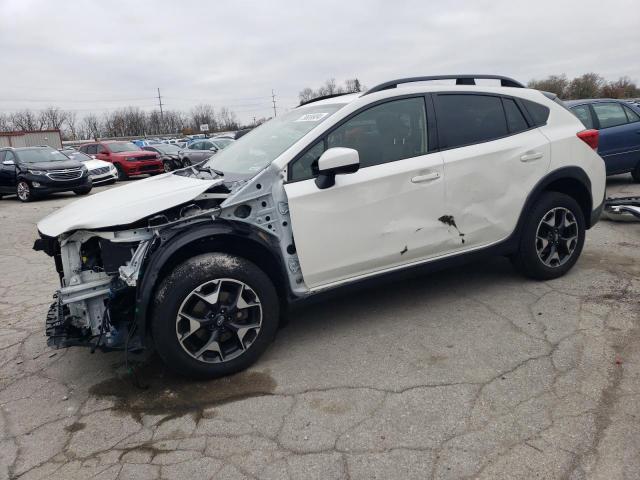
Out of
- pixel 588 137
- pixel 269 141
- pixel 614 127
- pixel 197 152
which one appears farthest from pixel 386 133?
pixel 197 152

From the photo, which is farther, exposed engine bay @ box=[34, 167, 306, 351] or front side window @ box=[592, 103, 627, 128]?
front side window @ box=[592, 103, 627, 128]

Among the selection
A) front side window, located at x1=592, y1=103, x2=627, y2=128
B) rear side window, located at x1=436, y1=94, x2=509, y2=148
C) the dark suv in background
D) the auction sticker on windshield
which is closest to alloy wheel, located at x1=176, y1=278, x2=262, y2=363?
the auction sticker on windshield

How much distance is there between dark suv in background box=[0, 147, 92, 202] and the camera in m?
13.3

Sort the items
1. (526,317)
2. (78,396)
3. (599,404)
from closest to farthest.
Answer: (599,404) → (78,396) → (526,317)

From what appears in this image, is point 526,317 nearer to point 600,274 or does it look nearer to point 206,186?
point 600,274

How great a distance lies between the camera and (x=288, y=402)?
9.46 feet

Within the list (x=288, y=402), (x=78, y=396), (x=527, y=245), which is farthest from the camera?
(x=527, y=245)

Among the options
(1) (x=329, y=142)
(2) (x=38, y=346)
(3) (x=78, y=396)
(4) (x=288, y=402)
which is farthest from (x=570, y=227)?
(2) (x=38, y=346)

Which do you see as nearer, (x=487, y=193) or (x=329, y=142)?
(x=329, y=142)

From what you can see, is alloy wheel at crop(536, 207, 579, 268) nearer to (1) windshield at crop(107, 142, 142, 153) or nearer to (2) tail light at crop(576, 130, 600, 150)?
(2) tail light at crop(576, 130, 600, 150)

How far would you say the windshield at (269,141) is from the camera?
3.54m

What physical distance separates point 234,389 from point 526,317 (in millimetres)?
2280

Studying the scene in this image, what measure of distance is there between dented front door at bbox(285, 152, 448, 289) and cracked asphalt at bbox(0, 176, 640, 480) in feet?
1.92

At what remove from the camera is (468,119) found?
3.92m
